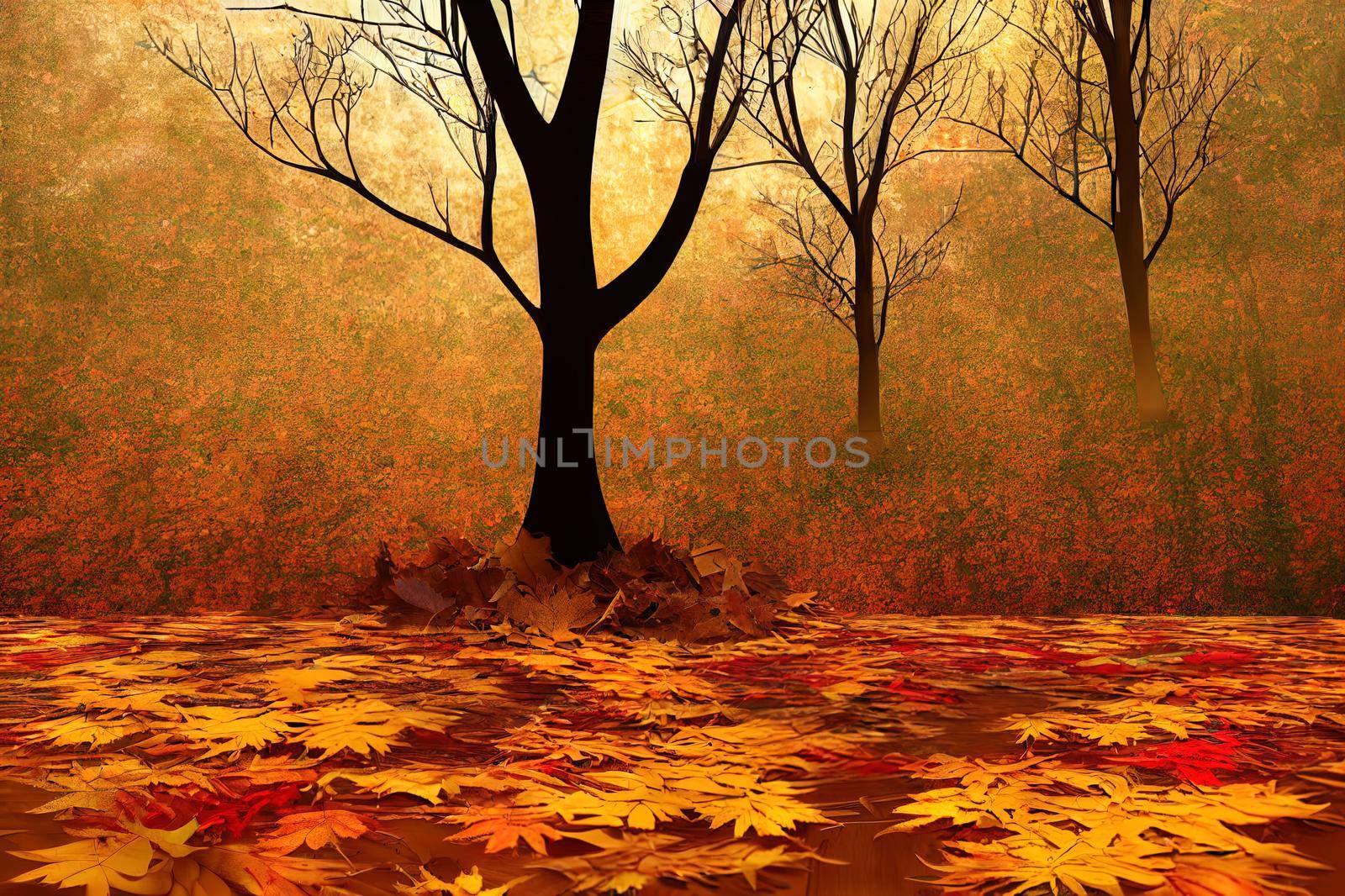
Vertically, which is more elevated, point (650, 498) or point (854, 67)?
point (854, 67)

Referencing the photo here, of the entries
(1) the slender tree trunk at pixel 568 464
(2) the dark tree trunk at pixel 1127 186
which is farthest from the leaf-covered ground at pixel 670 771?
(2) the dark tree trunk at pixel 1127 186

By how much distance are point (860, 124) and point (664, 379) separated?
1045 mm

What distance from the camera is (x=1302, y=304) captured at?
302 centimetres

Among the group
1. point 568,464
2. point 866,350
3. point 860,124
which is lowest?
point 568,464

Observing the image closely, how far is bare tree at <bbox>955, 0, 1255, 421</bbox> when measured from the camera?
120 inches

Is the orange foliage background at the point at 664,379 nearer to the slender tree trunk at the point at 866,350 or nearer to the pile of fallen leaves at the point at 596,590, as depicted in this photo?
the slender tree trunk at the point at 866,350

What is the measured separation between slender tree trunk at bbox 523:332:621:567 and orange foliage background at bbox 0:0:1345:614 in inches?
10.3

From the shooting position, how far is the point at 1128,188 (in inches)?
121

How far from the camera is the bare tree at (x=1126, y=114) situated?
3.06 m

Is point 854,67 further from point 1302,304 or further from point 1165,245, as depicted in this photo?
point 1302,304

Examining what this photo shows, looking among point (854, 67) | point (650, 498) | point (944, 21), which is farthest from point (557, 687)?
point (944, 21)

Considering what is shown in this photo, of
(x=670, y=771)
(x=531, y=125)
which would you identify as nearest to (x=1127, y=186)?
(x=531, y=125)

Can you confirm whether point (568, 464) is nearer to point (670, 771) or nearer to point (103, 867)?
point (670, 771)

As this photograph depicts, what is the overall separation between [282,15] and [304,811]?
9.69 feet
